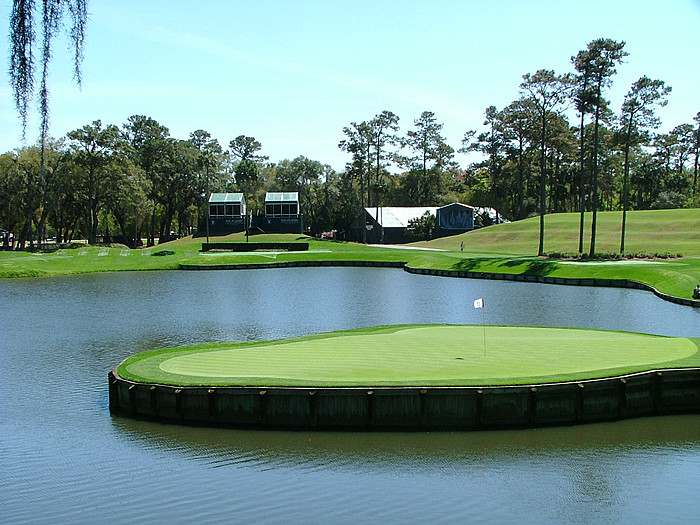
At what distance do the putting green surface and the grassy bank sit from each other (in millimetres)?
31907

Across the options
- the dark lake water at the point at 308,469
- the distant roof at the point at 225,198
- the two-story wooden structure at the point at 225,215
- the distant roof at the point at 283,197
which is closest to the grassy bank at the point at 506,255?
the two-story wooden structure at the point at 225,215

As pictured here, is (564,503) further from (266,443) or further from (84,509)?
(84,509)

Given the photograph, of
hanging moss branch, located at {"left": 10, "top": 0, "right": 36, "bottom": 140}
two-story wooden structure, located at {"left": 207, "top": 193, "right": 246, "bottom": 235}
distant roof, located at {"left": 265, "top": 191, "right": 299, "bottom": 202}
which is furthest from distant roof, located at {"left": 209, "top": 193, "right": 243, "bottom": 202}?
hanging moss branch, located at {"left": 10, "top": 0, "right": 36, "bottom": 140}

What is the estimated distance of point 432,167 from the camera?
148375 millimetres

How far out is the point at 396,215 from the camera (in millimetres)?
126812

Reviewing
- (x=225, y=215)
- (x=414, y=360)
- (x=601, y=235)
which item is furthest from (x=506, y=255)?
(x=414, y=360)

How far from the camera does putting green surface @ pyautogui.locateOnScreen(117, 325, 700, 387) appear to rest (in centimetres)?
2028

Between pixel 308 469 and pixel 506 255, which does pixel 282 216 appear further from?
pixel 308 469

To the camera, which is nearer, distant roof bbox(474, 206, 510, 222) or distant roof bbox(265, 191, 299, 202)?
distant roof bbox(265, 191, 299, 202)

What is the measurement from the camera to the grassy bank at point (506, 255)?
6500 centimetres

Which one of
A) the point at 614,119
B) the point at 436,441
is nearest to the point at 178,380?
the point at 436,441

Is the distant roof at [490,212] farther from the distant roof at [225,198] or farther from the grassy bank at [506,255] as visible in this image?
the distant roof at [225,198]

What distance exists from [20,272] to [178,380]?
63.0 m

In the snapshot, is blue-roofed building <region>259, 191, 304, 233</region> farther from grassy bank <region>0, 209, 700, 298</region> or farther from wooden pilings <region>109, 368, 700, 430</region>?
wooden pilings <region>109, 368, 700, 430</region>
